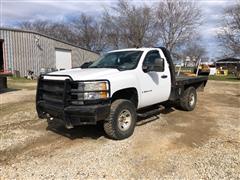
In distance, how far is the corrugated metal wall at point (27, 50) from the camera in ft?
76.3

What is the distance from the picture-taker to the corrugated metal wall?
76.3 ft

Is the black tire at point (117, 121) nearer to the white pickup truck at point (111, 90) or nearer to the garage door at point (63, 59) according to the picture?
the white pickup truck at point (111, 90)

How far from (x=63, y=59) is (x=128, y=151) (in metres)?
26.6

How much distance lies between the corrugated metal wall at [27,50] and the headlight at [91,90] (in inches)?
820

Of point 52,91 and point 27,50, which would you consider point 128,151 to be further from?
point 27,50

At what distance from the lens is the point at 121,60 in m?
6.22

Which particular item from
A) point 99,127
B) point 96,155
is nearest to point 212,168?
point 96,155

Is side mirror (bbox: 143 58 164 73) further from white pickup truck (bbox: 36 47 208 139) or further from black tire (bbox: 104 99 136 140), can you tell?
black tire (bbox: 104 99 136 140)

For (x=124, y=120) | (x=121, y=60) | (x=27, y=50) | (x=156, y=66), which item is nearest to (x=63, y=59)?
(x=27, y=50)

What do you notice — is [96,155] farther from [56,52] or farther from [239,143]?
[56,52]

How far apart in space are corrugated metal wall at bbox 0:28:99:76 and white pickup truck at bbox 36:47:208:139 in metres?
19.2

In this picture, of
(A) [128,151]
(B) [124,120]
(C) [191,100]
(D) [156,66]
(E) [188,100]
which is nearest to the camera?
(A) [128,151]

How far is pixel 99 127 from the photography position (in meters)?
6.27

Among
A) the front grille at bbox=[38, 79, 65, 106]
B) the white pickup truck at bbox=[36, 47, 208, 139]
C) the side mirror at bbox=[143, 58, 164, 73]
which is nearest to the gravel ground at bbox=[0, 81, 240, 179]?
the white pickup truck at bbox=[36, 47, 208, 139]
